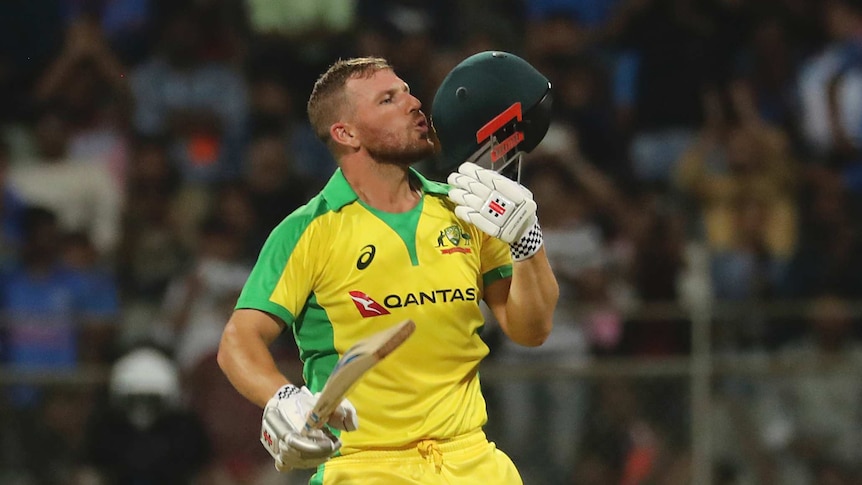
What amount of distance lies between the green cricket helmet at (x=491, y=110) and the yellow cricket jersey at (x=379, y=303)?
31cm

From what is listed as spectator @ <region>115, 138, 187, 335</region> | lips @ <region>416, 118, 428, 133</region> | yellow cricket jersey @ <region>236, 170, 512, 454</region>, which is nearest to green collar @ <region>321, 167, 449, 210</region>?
yellow cricket jersey @ <region>236, 170, 512, 454</region>

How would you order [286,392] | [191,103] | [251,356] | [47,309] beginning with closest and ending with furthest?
[286,392], [251,356], [47,309], [191,103]

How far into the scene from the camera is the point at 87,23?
1076cm

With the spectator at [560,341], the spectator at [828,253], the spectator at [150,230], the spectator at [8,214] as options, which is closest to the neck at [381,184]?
the spectator at [560,341]

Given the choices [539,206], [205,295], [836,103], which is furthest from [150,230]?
[836,103]

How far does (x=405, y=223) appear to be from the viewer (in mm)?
4742

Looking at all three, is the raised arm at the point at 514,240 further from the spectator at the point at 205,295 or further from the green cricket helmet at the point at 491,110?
the spectator at the point at 205,295

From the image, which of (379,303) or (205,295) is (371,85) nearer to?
(379,303)

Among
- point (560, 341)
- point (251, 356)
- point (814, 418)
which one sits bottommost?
point (814, 418)

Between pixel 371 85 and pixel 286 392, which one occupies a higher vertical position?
pixel 371 85

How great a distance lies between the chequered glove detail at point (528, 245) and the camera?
4602 millimetres

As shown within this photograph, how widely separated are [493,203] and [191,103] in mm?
6530

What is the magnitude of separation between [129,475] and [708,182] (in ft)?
14.5

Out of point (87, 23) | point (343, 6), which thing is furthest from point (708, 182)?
point (87, 23)
